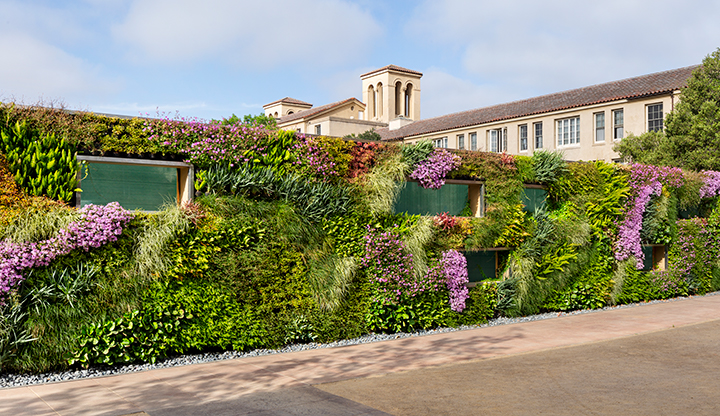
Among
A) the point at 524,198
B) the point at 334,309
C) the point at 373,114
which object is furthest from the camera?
the point at 373,114

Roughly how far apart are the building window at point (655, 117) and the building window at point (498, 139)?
766cm

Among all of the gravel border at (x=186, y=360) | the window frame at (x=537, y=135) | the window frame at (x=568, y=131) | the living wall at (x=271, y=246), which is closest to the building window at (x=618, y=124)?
the window frame at (x=568, y=131)

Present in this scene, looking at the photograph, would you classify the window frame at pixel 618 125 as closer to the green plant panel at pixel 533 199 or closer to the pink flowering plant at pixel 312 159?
the green plant panel at pixel 533 199

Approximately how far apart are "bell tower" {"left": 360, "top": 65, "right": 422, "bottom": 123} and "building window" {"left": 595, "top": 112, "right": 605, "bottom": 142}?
102 ft

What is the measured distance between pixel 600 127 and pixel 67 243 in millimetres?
27563

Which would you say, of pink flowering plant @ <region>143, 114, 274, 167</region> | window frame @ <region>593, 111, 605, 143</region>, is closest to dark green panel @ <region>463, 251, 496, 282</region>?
pink flowering plant @ <region>143, 114, 274, 167</region>

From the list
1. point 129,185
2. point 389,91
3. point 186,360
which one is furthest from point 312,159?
point 389,91

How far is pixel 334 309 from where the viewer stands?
923 cm

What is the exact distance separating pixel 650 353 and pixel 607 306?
5.16 metres

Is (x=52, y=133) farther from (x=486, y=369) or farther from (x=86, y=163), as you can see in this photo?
(x=486, y=369)

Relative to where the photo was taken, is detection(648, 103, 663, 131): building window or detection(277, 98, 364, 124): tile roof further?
detection(277, 98, 364, 124): tile roof

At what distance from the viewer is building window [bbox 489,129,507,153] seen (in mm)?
32594

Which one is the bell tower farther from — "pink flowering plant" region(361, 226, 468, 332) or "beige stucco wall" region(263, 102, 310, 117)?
"pink flowering plant" region(361, 226, 468, 332)

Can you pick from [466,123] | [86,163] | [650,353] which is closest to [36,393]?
[86,163]
